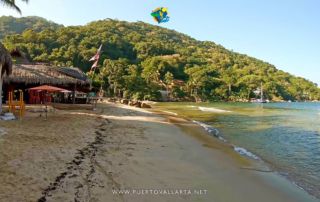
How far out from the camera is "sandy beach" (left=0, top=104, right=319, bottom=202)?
4.94 m

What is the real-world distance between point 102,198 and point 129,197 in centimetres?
45

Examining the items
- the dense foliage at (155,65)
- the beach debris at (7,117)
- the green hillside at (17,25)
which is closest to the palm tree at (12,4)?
the beach debris at (7,117)

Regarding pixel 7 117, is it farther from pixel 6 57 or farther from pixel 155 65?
pixel 155 65

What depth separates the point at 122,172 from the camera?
20.6 ft

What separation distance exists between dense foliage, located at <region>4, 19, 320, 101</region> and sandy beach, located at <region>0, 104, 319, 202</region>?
47950mm

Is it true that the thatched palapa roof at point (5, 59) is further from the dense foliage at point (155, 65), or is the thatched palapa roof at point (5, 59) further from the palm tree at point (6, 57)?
the dense foliage at point (155, 65)

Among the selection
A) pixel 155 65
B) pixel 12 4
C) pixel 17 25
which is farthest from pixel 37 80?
pixel 17 25

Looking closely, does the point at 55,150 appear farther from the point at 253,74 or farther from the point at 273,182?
the point at 253,74

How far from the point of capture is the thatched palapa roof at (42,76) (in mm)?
23453

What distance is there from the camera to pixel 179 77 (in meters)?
96.7

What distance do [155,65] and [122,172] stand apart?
277ft

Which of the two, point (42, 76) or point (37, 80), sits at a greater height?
point (42, 76)

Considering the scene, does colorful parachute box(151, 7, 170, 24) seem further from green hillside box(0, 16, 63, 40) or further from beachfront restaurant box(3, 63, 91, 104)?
green hillside box(0, 16, 63, 40)

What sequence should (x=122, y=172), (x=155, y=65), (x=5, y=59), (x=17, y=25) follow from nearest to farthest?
(x=122, y=172) < (x=5, y=59) < (x=155, y=65) < (x=17, y=25)
